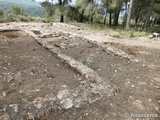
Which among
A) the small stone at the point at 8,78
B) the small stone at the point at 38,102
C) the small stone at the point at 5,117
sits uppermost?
the small stone at the point at 8,78

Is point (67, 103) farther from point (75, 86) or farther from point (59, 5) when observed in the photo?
point (59, 5)

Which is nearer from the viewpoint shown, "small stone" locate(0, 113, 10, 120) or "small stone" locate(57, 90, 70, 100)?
"small stone" locate(0, 113, 10, 120)

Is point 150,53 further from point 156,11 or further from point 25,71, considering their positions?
point 156,11

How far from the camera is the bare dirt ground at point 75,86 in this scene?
282cm

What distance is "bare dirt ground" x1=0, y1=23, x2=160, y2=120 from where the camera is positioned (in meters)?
2.82

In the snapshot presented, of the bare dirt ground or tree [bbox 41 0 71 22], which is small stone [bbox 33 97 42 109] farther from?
tree [bbox 41 0 71 22]

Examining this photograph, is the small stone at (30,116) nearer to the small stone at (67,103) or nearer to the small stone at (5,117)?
the small stone at (5,117)

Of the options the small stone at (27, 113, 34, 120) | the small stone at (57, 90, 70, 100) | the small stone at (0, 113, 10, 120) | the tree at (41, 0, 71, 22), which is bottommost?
the small stone at (27, 113, 34, 120)

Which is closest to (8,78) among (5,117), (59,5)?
(5,117)

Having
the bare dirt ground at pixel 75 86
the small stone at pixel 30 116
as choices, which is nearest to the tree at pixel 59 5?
the bare dirt ground at pixel 75 86

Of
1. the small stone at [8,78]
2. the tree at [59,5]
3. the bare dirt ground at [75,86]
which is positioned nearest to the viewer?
the bare dirt ground at [75,86]

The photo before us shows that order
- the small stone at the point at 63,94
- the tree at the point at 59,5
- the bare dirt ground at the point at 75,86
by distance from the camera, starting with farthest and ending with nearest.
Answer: the tree at the point at 59,5 → the small stone at the point at 63,94 → the bare dirt ground at the point at 75,86

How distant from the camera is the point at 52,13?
18406 millimetres

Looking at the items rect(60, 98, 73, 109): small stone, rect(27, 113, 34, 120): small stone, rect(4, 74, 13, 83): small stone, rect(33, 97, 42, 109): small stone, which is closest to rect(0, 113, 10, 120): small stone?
rect(27, 113, 34, 120): small stone
